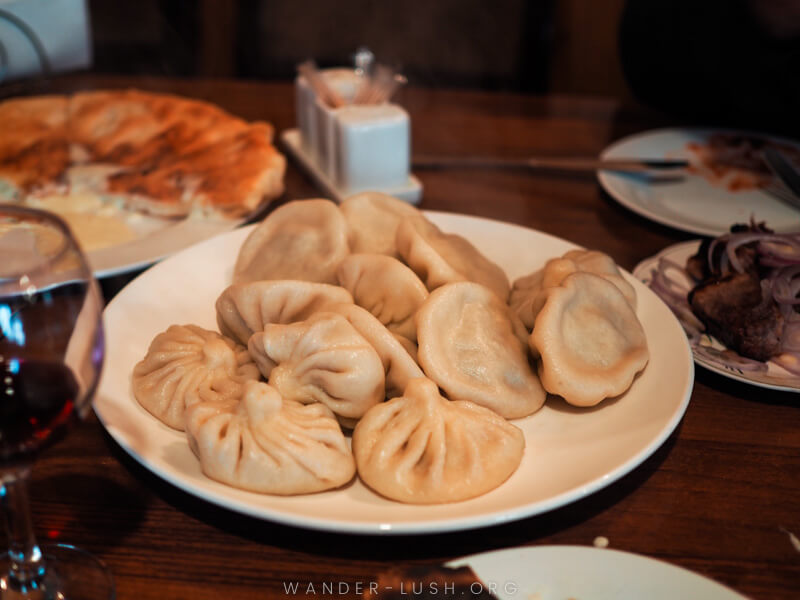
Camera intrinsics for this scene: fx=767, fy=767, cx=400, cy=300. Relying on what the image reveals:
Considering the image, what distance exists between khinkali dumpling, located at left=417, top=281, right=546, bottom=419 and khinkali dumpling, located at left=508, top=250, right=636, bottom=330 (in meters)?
0.08

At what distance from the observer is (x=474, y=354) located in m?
1.30

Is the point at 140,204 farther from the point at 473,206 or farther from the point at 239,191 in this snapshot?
the point at 473,206

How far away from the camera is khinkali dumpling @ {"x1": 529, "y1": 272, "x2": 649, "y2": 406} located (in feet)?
4.14

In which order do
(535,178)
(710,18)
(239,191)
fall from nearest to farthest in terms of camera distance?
(239,191) → (535,178) → (710,18)

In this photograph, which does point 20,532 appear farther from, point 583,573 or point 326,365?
point 583,573

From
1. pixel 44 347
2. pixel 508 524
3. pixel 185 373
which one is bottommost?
pixel 508 524

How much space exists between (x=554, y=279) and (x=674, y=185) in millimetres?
1130

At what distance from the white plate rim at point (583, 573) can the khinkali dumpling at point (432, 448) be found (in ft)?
0.42

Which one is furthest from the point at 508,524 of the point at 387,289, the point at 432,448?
the point at 387,289

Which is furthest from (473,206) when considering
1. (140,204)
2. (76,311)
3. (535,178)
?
(76,311)

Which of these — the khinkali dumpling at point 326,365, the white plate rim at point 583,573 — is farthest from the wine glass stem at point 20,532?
the white plate rim at point 583,573

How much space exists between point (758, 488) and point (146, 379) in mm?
1007

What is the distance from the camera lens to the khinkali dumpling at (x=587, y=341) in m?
1.26

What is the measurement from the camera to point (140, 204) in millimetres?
2148
